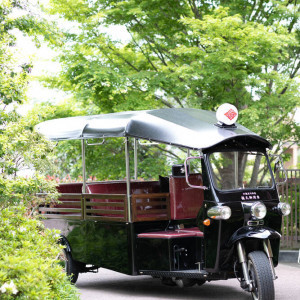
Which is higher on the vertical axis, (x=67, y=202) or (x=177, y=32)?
(x=177, y=32)

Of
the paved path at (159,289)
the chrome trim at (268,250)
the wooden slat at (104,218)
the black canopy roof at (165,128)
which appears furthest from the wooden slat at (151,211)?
A: the chrome trim at (268,250)

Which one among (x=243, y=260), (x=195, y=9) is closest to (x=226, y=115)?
(x=243, y=260)

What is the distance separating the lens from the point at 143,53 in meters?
16.6

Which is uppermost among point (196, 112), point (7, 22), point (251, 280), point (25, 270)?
point (7, 22)

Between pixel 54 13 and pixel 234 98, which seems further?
pixel 54 13

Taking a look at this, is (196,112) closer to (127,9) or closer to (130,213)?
(130,213)

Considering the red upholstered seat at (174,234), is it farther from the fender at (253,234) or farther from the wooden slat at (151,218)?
the fender at (253,234)

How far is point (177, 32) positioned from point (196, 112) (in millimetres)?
5964

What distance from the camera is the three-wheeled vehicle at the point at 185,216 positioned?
8.62m

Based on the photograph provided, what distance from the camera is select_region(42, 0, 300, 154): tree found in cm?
1373

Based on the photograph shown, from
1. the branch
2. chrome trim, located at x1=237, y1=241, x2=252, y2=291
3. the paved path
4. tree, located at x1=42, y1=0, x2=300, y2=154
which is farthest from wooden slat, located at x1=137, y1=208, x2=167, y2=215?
the branch

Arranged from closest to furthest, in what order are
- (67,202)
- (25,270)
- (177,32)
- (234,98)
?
(25,270), (67,202), (234,98), (177,32)

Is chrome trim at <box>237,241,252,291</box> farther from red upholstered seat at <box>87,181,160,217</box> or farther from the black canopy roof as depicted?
red upholstered seat at <box>87,181,160,217</box>

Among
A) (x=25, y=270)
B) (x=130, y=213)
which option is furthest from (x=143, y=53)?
(x=25, y=270)
